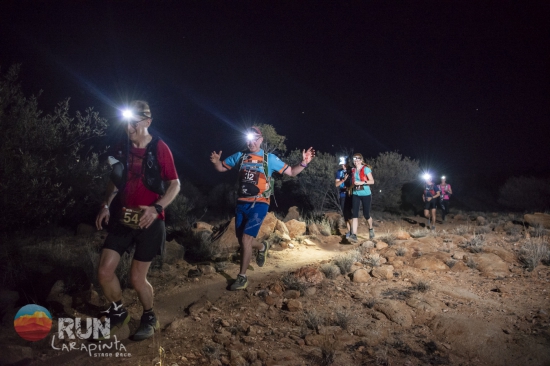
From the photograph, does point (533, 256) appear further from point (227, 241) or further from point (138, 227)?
point (138, 227)

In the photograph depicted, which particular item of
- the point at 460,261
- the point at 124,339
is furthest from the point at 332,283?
the point at 124,339

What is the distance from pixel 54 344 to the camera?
3.14 meters

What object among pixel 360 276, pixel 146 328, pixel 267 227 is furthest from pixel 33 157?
pixel 360 276

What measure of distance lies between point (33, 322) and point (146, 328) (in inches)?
51.9

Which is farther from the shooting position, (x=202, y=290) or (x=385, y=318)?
(x=202, y=290)

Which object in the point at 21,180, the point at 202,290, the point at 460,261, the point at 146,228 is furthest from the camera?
the point at 21,180

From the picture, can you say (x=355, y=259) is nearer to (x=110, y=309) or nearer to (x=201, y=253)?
(x=201, y=253)

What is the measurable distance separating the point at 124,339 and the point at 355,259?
3.97m

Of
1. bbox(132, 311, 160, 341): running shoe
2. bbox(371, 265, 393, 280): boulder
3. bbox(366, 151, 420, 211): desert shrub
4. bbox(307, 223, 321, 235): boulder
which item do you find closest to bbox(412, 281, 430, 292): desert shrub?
bbox(371, 265, 393, 280): boulder

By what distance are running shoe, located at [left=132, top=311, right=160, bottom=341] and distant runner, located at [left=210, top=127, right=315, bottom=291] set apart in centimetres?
143

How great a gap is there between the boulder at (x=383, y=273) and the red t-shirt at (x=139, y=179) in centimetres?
356

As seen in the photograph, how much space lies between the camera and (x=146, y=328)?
3.22 m

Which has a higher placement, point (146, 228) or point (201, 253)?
point (146, 228)

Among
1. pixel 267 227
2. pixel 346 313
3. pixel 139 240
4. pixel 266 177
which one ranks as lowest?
pixel 346 313
